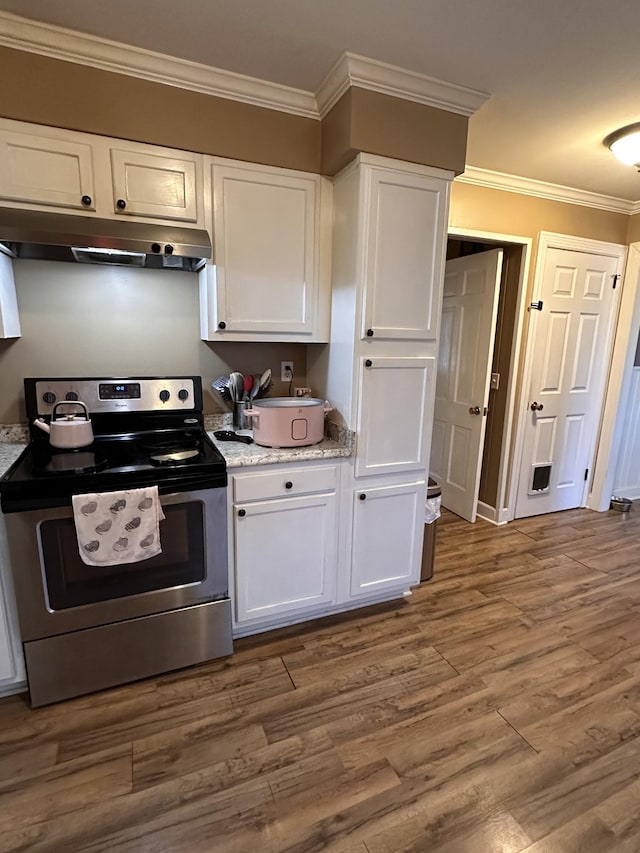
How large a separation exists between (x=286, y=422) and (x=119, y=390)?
2.69ft

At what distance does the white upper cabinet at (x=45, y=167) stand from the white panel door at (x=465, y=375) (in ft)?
8.25

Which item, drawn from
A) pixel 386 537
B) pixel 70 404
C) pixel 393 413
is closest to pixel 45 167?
pixel 70 404

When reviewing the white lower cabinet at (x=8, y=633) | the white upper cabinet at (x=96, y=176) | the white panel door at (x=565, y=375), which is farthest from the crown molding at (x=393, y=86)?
the white lower cabinet at (x=8, y=633)

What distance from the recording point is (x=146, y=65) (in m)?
1.72

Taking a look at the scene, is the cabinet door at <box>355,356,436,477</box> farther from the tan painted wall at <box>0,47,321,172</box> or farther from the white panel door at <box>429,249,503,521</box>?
the white panel door at <box>429,249,503,521</box>

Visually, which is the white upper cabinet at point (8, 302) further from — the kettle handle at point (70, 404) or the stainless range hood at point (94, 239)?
the kettle handle at point (70, 404)

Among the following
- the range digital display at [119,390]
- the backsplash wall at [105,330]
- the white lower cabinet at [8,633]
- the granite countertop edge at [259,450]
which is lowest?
the white lower cabinet at [8,633]

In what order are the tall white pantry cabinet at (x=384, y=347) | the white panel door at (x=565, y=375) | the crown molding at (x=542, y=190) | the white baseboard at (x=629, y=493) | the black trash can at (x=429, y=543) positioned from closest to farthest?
the tall white pantry cabinet at (x=384, y=347)
the black trash can at (x=429, y=543)
the crown molding at (x=542, y=190)
the white panel door at (x=565, y=375)
the white baseboard at (x=629, y=493)

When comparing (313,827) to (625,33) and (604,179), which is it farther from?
(604,179)

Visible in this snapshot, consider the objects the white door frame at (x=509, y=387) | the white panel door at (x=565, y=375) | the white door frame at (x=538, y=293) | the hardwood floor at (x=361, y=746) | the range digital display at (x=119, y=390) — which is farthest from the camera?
the white panel door at (x=565, y=375)

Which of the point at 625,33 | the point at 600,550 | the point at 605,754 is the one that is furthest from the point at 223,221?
the point at 600,550

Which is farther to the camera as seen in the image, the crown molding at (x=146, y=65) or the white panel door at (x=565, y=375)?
the white panel door at (x=565, y=375)

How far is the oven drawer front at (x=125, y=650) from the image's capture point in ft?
5.40

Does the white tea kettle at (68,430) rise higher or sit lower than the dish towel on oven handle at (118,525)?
higher
